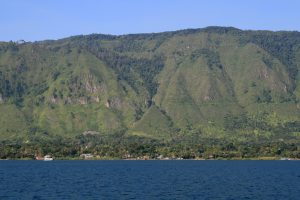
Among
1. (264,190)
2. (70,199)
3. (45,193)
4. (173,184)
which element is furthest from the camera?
(173,184)

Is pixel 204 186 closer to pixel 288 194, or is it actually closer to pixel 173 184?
pixel 173 184

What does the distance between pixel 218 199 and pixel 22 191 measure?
152ft

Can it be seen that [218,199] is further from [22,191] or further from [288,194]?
[22,191]

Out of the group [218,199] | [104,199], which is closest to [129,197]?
[104,199]

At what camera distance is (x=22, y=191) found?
15238 centimetres

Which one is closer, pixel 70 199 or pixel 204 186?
pixel 70 199

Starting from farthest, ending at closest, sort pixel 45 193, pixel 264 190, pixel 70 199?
1. pixel 264 190
2. pixel 45 193
3. pixel 70 199

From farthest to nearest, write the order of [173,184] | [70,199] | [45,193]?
[173,184] → [45,193] → [70,199]

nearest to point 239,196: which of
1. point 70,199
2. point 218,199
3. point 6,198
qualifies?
point 218,199

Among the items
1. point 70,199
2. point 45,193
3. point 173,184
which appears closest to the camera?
point 70,199

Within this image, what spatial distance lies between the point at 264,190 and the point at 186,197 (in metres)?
30.7

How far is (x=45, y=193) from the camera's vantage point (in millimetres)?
148375

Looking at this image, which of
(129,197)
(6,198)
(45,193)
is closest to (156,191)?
(129,197)

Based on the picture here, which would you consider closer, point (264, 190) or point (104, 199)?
point (104, 199)
